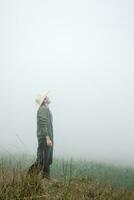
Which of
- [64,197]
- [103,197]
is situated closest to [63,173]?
[64,197]

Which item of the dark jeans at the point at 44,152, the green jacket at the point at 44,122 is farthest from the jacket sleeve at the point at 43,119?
the dark jeans at the point at 44,152

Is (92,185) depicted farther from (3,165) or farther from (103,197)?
(3,165)

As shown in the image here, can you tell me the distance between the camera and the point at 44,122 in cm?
1151

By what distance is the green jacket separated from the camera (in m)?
11.4

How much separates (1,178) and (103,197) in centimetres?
206

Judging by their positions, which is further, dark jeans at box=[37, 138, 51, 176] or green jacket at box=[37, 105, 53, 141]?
green jacket at box=[37, 105, 53, 141]

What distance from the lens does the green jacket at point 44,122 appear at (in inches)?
450

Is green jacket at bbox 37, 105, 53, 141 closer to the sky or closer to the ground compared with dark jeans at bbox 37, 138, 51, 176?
closer to the sky

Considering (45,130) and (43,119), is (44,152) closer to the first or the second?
(45,130)

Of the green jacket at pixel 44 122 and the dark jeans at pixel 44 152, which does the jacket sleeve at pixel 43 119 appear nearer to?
the green jacket at pixel 44 122

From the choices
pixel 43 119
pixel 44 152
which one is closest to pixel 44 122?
pixel 43 119

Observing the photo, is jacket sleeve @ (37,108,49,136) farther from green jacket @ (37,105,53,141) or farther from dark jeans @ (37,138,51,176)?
dark jeans @ (37,138,51,176)

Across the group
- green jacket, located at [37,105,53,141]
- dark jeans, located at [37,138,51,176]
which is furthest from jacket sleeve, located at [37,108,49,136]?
dark jeans, located at [37,138,51,176]

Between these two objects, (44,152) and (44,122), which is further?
(44,122)
